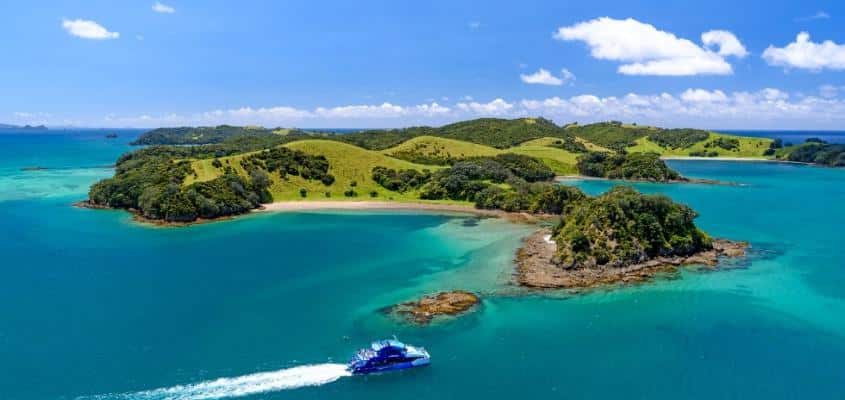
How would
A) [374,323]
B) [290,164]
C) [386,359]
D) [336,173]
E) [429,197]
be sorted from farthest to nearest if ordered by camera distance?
[336,173] → [290,164] → [429,197] → [374,323] → [386,359]

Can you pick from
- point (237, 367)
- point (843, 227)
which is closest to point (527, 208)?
point (843, 227)

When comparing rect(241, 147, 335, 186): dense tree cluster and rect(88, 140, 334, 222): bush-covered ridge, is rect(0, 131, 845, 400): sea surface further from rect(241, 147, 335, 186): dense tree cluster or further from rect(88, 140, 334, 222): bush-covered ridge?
rect(241, 147, 335, 186): dense tree cluster

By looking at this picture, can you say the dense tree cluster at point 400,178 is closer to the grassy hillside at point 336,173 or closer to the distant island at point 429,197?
the distant island at point 429,197

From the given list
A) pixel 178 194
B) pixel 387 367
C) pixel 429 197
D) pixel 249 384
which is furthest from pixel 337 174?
pixel 249 384

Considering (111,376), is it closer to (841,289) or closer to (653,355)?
(653,355)

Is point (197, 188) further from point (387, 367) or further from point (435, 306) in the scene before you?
point (387, 367)

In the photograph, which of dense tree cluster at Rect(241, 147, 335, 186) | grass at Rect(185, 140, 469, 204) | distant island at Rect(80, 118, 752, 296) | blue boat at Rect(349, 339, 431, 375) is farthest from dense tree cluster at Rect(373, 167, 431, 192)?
blue boat at Rect(349, 339, 431, 375)
